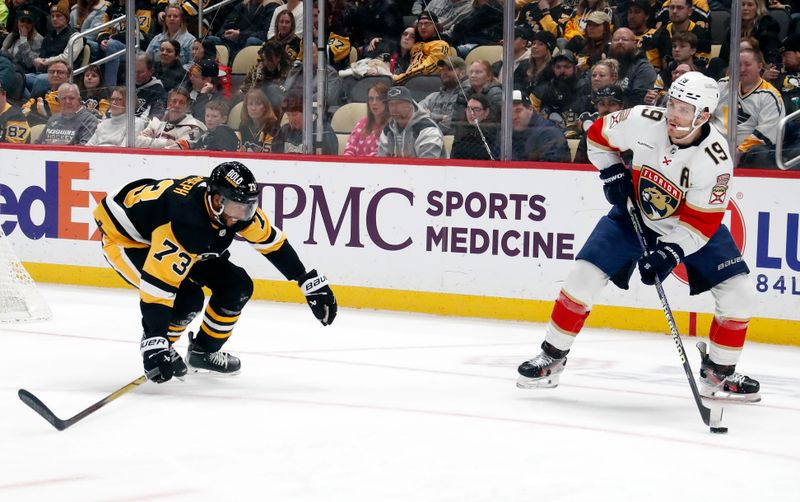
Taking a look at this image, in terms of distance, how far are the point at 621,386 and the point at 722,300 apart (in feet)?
2.23

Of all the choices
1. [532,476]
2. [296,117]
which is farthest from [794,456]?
[296,117]

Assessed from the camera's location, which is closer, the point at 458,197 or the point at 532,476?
the point at 532,476

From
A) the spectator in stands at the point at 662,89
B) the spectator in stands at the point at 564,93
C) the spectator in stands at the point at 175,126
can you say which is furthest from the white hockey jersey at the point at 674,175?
the spectator in stands at the point at 175,126

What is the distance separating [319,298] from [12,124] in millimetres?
4863

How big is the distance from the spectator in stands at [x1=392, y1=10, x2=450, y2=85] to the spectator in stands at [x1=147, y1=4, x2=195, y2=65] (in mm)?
1670

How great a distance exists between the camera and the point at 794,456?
13.2 ft

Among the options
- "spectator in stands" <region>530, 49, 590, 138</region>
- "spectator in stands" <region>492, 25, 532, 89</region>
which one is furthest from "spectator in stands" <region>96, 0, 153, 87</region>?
"spectator in stands" <region>530, 49, 590, 138</region>

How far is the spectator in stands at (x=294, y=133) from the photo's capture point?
788cm

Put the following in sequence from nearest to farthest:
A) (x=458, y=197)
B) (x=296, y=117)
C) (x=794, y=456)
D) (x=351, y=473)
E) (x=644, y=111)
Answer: (x=351, y=473)
(x=794, y=456)
(x=644, y=111)
(x=458, y=197)
(x=296, y=117)

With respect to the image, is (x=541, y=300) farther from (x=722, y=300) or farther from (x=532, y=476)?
(x=532, y=476)

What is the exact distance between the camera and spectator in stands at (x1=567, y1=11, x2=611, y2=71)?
6.94m

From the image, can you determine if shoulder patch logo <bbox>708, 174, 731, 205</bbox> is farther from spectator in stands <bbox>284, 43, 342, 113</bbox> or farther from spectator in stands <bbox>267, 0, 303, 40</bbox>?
spectator in stands <bbox>267, 0, 303, 40</bbox>

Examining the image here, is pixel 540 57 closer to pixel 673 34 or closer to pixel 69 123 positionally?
pixel 673 34

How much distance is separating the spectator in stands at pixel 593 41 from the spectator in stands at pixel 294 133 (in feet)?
5.52
